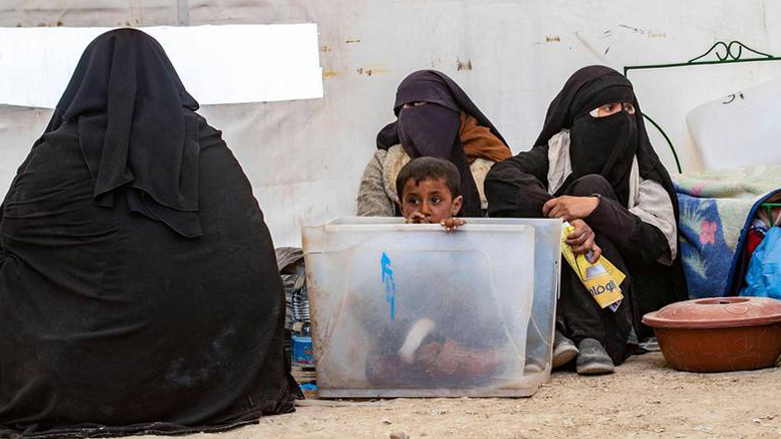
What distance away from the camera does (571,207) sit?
4.37 m

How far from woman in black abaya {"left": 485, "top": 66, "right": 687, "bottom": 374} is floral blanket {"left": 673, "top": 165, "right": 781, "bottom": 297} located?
0.28 feet

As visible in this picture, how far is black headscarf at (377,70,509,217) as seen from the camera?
196 inches

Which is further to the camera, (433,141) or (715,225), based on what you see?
(433,141)

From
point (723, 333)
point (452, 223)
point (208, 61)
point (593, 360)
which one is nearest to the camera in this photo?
point (452, 223)

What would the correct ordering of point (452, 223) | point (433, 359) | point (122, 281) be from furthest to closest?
1. point (433, 359)
2. point (452, 223)
3. point (122, 281)

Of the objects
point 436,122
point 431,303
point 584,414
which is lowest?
point 584,414

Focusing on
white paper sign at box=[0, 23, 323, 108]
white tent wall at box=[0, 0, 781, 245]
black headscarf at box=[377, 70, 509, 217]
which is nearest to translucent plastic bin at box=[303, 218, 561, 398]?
black headscarf at box=[377, 70, 509, 217]

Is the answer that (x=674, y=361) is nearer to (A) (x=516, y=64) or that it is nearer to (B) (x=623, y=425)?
(B) (x=623, y=425)

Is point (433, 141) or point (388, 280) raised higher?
point (433, 141)

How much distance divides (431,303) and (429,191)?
508 millimetres

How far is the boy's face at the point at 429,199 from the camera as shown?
A: 425 cm

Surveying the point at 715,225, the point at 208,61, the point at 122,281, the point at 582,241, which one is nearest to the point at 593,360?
the point at 582,241

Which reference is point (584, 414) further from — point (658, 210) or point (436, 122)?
point (436, 122)

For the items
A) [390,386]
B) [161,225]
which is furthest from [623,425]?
[161,225]
